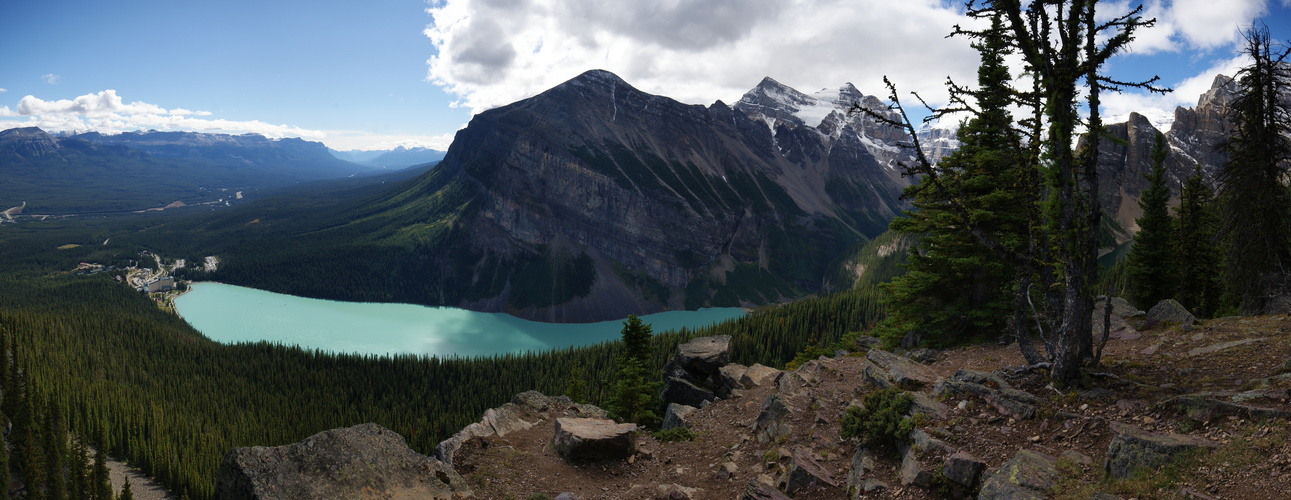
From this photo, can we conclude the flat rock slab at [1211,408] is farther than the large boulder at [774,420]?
No

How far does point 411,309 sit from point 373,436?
652ft

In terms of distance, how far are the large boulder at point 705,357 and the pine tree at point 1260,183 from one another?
27.1 m

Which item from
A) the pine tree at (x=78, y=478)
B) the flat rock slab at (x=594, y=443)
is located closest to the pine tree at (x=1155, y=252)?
the flat rock slab at (x=594, y=443)

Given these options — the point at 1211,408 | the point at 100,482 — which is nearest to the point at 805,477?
the point at 1211,408

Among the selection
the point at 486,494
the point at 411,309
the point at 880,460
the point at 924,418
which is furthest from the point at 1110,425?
the point at 411,309

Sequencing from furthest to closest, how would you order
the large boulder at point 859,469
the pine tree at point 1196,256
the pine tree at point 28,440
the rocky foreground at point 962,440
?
the pine tree at point 28,440 < the pine tree at point 1196,256 < the large boulder at point 859,469 < the rocky foreground at point 962,440

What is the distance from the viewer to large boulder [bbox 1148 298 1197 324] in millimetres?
21562

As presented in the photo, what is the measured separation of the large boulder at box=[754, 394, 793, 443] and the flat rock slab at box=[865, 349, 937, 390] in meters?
3.99

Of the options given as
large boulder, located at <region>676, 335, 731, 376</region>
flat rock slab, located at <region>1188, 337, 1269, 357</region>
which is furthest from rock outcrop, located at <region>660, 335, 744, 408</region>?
flat rock slab, located at <region>1188, 337, 1269, 357</region>

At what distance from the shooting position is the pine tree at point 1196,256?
36.8 metres

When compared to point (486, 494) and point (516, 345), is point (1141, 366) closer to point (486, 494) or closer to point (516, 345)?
point (486, 494)

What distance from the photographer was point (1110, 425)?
11.2 meters

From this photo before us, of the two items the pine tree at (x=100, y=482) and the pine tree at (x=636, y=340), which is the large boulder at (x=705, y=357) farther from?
the pine tree at (x=100, y=482)

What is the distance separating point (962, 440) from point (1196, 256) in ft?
133
